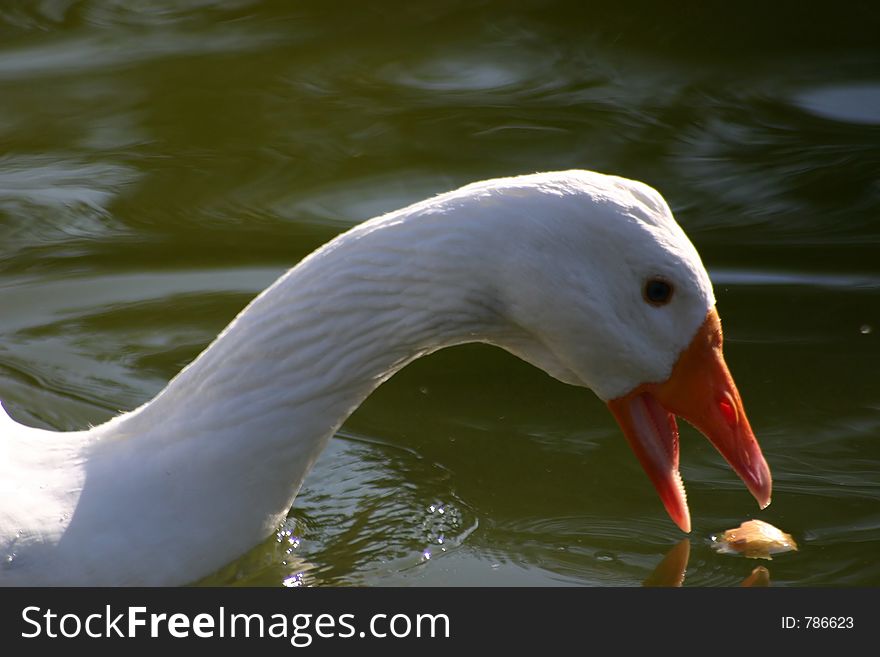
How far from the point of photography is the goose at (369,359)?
146 inches

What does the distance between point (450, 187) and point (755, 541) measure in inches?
115

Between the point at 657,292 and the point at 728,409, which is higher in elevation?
the point at 657,292

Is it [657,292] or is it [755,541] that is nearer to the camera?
[657,292]

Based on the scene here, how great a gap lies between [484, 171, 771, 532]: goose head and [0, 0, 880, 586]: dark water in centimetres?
66

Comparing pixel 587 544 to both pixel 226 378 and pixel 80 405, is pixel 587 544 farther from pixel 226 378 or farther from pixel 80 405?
pixel 80 405

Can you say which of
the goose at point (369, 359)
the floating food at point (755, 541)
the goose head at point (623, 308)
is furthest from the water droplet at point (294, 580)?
the floating food at point (755, 541)

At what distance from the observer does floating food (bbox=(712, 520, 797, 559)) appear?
4598 mm

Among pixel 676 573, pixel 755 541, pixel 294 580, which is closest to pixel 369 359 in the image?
pixel 294 580

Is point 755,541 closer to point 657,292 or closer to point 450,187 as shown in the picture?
point 657,292

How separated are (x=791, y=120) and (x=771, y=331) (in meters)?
2.26

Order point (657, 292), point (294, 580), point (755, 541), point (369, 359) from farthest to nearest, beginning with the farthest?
1. point (755, 541)
2. point (294, 580)
3. point (369, 359)
4. point (657, 292)

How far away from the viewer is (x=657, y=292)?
3.79m

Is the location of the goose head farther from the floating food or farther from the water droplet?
the water droplet

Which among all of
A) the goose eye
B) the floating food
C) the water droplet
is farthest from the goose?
the floating food
